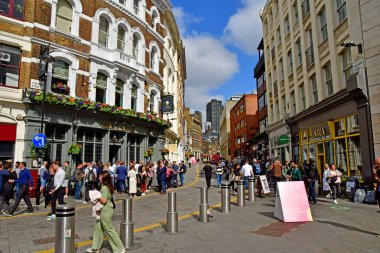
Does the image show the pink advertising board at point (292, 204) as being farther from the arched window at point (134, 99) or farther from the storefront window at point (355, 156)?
the arched window at point (134, 99)

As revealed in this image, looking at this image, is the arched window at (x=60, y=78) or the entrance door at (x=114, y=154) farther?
the entrance door at (x=114, y=154)

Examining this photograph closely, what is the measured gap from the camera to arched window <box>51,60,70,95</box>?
1672cm

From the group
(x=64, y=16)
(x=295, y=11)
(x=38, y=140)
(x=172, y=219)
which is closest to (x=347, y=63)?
(x=295, y=11)

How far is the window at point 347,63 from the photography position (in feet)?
48.9

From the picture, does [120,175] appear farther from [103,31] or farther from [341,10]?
[341,10]

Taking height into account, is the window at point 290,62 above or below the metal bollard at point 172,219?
above

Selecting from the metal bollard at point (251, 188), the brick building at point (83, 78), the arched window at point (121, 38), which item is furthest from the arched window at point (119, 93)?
the metal bollard at point (251, 188)

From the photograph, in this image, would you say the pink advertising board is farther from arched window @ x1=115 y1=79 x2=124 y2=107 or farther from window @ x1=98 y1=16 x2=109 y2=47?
window @ x1=98 y1=16 x2=109 y2=47

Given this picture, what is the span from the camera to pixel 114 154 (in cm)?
2066

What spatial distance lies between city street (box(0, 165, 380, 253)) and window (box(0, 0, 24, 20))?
10860 millimetres

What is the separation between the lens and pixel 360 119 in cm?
1330

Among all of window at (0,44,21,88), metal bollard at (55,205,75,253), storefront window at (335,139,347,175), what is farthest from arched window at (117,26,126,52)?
metal bollard at (55,205,75,253)

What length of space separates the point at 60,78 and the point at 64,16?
395cm

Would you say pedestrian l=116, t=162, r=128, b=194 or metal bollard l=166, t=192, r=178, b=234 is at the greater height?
pedestrian l=116, t=162, r=128, b=194
